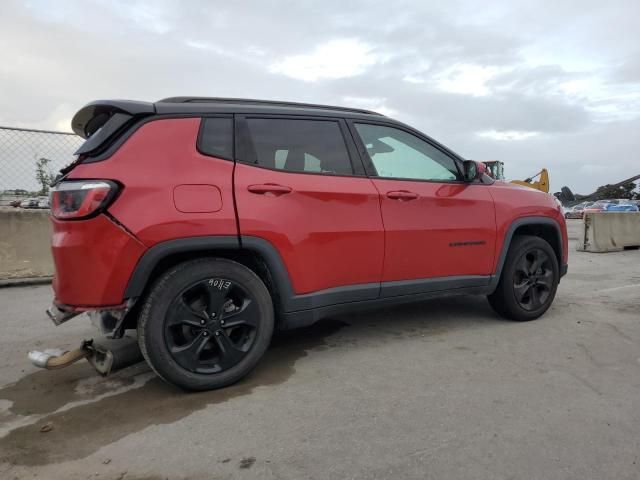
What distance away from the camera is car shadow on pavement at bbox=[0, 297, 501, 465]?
2338 millimetres

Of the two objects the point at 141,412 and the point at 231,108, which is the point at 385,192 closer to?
the point at 231,108

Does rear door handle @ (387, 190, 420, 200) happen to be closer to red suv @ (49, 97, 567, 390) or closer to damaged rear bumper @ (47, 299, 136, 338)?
red suv @ (49, 97, 567, 390)

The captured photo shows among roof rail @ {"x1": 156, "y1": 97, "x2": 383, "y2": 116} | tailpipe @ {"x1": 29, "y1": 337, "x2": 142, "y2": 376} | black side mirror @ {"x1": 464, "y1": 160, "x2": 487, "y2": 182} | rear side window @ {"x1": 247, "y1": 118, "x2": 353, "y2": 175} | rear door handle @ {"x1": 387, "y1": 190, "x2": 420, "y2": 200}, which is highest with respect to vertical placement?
roof rail @ {"x1": 156, "y1": 97, "x2": 383, "y2": 116}

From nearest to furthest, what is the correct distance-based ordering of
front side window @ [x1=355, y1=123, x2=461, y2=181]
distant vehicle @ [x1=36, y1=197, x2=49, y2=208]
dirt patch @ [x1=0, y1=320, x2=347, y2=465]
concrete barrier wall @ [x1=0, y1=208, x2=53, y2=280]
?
dirt patch @ [x1=0, y1=320, x2=347, y2=465] < front side window @ [x1=355, y1=123, x2=461, y2=181] < distant vehicle @ [x1=36, y1=197, x2=49, y2=208] < concrete barrier wall @ [x1=0, y1=208, x2=53, y2=280]

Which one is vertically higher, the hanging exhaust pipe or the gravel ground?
the hanging exhaust pipe

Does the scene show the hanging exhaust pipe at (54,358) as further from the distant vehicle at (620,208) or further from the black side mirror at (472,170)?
the distant vehicle at (620,208)

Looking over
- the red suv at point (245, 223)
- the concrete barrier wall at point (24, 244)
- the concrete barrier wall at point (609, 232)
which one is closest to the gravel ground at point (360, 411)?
the red suv at point (245, 223)

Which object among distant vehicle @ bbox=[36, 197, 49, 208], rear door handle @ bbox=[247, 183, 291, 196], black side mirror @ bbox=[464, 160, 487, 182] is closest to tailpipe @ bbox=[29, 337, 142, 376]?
rear door handle @ bbox=[247, 183, 291, 196]

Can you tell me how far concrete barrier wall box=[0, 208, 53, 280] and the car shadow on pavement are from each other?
3.86 metres

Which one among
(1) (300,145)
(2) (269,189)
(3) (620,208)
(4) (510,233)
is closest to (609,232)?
(4) (510,233)

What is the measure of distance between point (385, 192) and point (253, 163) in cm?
103

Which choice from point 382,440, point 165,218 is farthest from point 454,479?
point 165,218

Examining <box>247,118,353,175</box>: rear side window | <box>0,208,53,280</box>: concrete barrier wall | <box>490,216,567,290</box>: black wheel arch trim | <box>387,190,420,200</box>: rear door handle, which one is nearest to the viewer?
<box>247,118,353,175</box>: rear side window

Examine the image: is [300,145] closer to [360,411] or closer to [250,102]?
[250,102]
